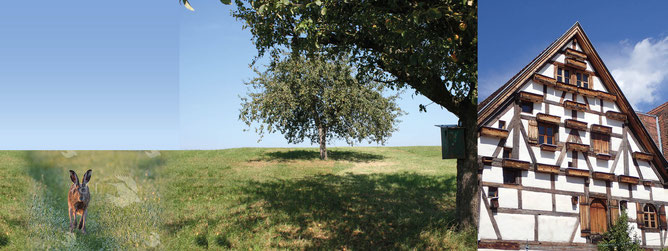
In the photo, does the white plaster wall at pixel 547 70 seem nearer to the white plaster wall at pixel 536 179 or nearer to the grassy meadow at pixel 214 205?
the white plaster wall at pixel 536 179

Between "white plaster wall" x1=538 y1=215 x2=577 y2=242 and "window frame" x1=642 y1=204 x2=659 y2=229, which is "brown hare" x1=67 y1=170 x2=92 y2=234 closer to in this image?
"white plaster wall" x1=538 y1=215 x2=577 y2=242

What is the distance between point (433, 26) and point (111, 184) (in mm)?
3453

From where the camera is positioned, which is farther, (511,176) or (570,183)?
(511,176)

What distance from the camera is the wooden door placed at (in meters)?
1.31

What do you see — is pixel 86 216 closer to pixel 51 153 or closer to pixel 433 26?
pixel 51 153

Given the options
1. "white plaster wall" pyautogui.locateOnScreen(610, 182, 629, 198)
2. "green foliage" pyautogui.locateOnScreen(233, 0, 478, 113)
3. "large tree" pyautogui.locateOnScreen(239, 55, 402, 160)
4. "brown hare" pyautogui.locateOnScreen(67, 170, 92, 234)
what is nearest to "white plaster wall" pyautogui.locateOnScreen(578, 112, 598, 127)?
"white plaster wall" pyautogui.locateOnScreen(610, 182, 629, 198)

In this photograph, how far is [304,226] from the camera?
4617mm

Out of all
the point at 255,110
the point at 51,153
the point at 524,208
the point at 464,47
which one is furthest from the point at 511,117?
the point at 255,110

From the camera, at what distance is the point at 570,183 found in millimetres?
1342

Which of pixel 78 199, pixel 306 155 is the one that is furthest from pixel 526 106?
pixel 306 155

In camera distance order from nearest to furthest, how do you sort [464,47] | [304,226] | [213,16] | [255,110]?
[464,47] → [304,226] → [213,16] → [255,110]

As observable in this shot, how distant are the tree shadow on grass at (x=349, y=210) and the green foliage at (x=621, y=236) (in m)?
2.95

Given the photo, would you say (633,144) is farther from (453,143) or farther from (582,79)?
(453,143)

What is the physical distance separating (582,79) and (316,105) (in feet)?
18.8
